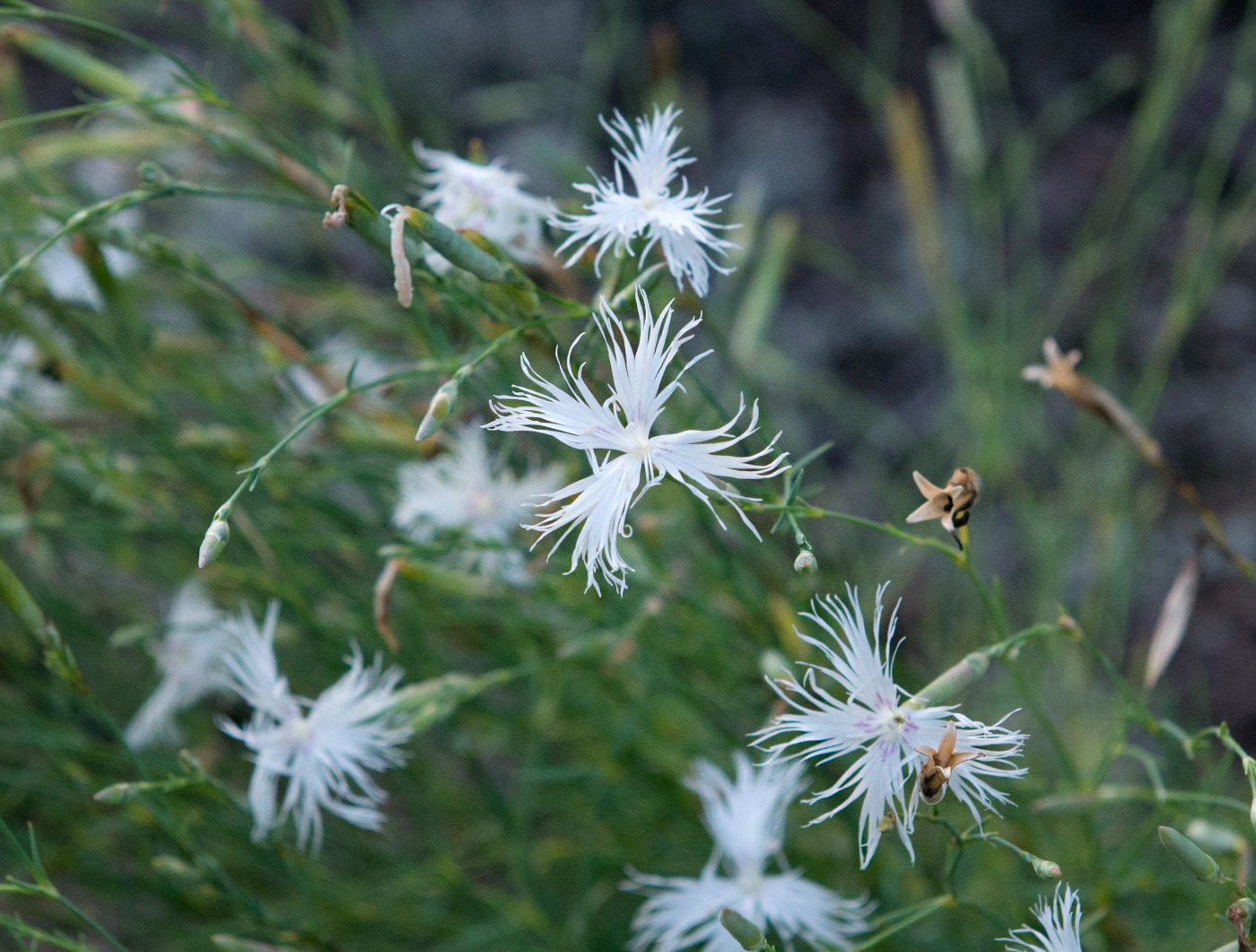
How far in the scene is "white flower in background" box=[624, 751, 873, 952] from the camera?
1.62 ft

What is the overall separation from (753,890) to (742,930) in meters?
0.16

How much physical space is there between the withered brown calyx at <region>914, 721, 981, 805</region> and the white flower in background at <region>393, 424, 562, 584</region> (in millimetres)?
272

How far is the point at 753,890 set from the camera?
0.51 metres

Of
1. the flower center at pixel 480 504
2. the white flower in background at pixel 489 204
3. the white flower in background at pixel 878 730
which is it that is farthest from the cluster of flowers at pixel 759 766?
the white flower in background at pixel 489 204

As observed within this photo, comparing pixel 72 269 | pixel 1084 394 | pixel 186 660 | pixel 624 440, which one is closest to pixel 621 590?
pixel 624 440

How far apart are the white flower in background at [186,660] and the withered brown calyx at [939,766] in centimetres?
43

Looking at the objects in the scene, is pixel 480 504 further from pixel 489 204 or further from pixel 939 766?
pixel 939 766

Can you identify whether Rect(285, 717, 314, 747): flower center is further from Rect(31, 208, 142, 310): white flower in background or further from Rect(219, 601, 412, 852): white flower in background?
Rect(31, 208, 142, 310): white flower in background

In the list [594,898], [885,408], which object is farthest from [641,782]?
[885,408]

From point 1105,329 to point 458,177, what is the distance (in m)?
0.71

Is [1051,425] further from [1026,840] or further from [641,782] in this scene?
[641,782]

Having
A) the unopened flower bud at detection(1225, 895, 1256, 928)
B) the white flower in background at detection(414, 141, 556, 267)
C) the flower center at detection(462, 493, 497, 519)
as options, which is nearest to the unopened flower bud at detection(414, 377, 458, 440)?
the white flower in background at detection(414, 141, 556, 267)

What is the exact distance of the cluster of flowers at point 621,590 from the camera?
351 millimetres

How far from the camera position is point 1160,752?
0.89m
